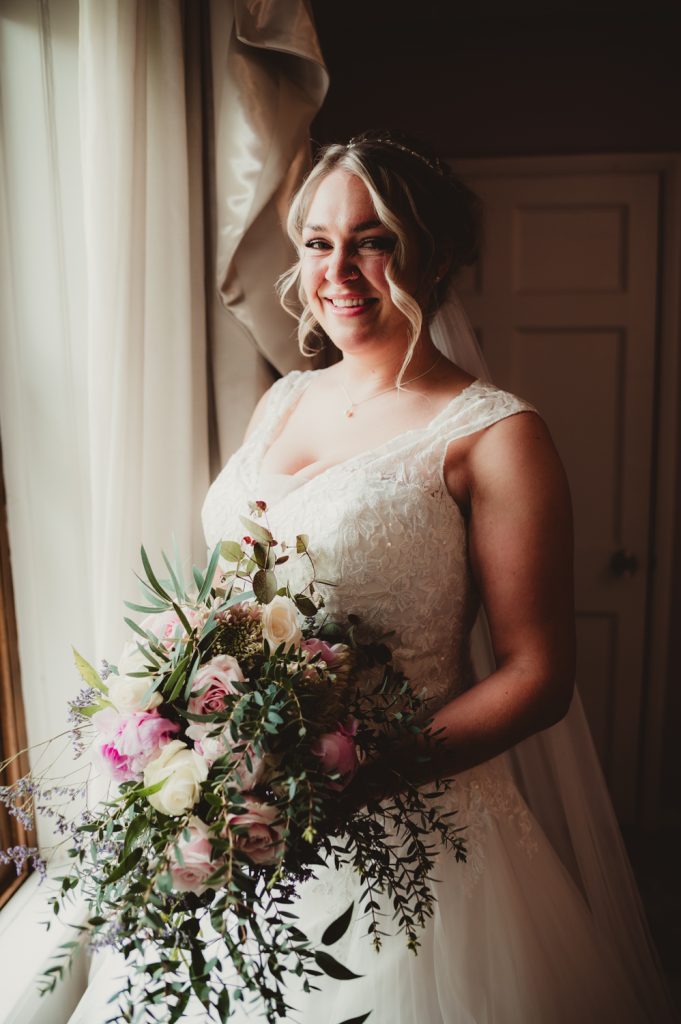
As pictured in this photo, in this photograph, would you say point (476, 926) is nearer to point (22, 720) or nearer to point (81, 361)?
point (22, 720)

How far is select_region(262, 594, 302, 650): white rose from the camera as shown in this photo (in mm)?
948

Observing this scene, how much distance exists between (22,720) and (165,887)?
2.86 ft

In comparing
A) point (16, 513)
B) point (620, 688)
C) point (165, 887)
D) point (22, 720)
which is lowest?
point (620, 688)

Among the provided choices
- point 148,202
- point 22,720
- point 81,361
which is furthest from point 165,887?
point 148,202

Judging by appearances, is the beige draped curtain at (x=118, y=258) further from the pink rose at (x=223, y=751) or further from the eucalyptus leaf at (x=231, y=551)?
the pink rose at (x=223, y=751)

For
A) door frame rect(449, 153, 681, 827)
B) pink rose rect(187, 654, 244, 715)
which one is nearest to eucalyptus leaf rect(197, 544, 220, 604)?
pink rose rect(187, 654, 244, 715)

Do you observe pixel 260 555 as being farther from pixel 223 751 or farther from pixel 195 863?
pixel 195 863

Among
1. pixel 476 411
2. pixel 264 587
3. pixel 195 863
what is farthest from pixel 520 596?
pixel 195 863

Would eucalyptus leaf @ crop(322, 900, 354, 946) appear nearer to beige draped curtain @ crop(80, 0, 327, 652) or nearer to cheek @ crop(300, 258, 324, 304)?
beige draped curtain @ crop(80, 0, 327, 652)

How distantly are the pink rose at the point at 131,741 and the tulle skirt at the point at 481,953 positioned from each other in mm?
476

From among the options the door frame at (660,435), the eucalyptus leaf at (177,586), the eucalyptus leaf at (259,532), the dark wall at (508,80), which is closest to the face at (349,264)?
the eucalyptus leaf at (259,532)

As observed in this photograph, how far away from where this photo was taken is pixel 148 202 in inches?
55.9

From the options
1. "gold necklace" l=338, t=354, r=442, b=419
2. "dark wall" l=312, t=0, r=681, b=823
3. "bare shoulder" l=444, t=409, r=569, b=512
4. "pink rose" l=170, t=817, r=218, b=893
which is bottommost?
"pink rose" l=170, t=817, r=218, b=893

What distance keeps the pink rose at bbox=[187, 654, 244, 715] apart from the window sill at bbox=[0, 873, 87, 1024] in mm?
705
